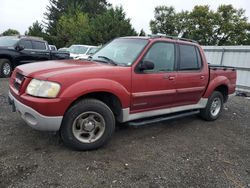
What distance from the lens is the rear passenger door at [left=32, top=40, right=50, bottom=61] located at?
12516 mm

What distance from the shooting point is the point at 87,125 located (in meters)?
4.14

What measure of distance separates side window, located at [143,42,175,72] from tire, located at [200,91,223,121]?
1737 millimetres

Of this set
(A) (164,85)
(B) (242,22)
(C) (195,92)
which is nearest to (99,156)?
(A) (164,85)

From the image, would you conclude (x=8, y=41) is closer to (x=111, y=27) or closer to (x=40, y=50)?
(x=40, y=50)

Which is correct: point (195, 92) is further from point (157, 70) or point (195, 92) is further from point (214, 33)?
point (214, 33)

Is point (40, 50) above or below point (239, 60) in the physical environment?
above

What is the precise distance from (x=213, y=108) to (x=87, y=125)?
12.1 ft

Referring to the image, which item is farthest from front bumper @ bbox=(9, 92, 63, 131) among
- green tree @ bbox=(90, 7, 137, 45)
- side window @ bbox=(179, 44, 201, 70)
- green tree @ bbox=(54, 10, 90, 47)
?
green tree @ bbox=(54, 10, 90, 47)

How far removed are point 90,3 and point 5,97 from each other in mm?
55159

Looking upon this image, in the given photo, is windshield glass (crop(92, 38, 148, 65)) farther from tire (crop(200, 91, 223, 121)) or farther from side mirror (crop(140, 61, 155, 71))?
tire (crop(200, 91, 223, 121))

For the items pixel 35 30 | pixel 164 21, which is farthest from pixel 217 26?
pixel 35 30

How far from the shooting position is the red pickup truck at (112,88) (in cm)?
379

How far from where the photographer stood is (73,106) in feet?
13.0

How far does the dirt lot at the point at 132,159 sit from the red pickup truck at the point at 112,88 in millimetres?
341
